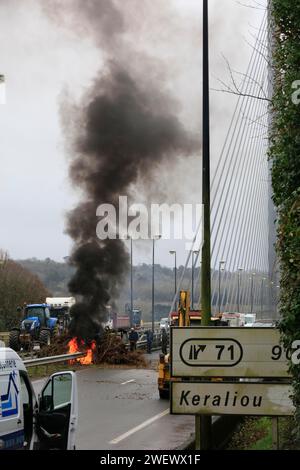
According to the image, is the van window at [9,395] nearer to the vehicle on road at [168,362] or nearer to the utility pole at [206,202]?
the utility pole at [206,202]

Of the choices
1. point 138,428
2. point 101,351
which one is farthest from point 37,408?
point 101,351

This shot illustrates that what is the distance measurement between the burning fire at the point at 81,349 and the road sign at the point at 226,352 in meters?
17.8

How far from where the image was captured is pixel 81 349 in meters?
27.1

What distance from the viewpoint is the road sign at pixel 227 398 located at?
8.70m

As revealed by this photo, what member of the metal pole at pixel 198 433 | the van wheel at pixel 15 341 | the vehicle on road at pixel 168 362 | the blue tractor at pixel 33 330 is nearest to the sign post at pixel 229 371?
the metal pole at pixel 198 433

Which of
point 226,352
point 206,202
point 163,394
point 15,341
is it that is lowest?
point 163,394

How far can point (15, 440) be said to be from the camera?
6.98 metres

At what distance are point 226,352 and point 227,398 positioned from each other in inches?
22.3

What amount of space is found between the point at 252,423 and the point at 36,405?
7.45m

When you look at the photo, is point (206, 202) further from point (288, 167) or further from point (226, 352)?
point (288, 167)

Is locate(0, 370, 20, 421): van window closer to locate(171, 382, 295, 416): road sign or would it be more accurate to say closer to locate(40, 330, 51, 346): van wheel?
locate(171, 382, 295, 416): road sign

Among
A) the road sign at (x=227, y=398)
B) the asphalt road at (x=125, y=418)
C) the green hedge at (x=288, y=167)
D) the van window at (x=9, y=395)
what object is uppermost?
the green hedge at (x=288, y=167)

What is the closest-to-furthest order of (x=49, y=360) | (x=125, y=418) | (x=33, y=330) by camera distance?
1. (x=125, y=418)
2. (x=49, y=360)
3. (x=33, y=330)

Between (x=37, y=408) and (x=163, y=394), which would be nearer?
(x=37, y=408)
